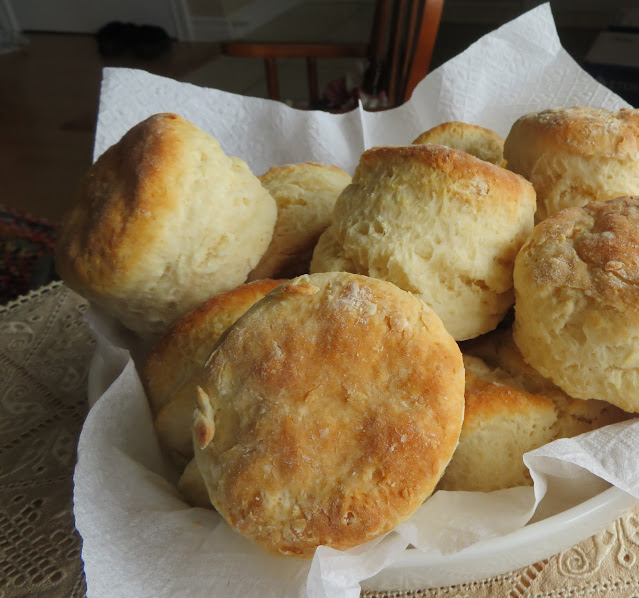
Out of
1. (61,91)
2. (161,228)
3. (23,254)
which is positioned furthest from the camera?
(61,91)

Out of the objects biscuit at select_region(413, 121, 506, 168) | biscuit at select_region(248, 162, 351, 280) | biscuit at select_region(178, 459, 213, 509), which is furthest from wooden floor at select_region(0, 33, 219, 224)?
biscuit at select_region(178, 459, 213, 509)

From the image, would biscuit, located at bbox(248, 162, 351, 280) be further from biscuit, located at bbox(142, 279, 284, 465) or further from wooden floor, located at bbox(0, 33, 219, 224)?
wooden floor, located at bbox(0, 33, 219, 224)

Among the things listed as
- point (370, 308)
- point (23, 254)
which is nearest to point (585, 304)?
point (370, 308)

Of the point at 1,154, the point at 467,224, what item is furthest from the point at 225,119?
the point at 1,154

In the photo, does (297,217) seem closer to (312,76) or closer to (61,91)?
(312,76)

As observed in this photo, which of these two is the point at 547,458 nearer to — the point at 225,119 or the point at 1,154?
the point at 225,119

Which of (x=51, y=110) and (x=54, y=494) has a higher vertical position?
(x=54, y=494)

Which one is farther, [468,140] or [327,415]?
[468,140]
